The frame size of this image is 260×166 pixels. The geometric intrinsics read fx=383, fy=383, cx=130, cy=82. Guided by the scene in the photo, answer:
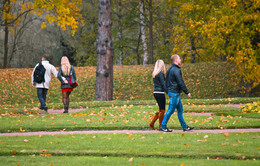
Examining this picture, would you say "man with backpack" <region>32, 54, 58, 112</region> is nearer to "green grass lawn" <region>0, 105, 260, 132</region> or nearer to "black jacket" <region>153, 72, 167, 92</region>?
"green grass lawn" <region>0, 105, 260, 132</region>

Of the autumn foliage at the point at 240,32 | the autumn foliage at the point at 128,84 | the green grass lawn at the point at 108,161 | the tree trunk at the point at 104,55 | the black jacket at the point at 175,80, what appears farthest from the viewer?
the autumn foliage at the point at 128,84

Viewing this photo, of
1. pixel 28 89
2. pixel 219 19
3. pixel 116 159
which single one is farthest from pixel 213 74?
pixel 116 159

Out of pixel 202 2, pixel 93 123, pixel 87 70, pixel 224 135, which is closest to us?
pixel 224 135

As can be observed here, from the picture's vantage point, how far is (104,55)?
60.3 feet

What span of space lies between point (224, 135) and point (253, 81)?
13303mm

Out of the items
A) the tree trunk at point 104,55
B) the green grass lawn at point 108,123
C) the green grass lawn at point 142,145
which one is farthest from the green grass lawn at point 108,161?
the tree trunk at point 104,55

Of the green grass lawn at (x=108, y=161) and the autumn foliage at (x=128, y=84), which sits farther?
the autumn foliage at (x=128, y=84)

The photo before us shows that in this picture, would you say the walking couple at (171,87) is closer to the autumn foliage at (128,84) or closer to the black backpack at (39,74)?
the black backpack at (39,74)

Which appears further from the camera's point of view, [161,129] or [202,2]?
[202,2]

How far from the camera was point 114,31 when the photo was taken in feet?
98.6

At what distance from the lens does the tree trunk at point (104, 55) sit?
18.2 m

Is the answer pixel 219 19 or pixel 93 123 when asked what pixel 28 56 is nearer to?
pixel 219 19

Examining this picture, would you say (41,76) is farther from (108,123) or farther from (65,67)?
(108,123)

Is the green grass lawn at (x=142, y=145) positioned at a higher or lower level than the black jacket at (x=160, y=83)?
lower
